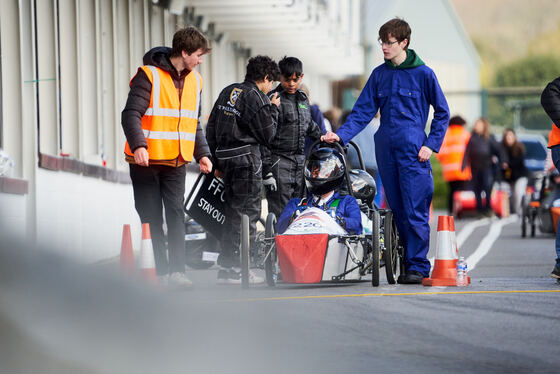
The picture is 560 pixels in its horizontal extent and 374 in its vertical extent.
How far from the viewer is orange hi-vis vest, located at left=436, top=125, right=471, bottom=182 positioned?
1017 inches

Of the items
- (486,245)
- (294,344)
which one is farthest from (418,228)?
(486,245)

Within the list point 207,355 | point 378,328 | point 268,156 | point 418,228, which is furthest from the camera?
point 268,156

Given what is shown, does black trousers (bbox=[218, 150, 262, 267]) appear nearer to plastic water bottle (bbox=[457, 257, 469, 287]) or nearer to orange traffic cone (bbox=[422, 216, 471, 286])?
orange traffic cone (bbox=[422, 216, 471, 286])

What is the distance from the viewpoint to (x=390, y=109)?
34.4ft

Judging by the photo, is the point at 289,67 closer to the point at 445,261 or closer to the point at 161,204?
the point at 161,204

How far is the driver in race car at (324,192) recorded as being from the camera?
1049 centimetres

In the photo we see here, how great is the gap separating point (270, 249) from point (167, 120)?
1.19 m

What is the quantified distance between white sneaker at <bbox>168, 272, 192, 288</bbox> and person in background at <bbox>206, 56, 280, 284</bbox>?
0.99 m

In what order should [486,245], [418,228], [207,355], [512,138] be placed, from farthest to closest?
1. [512,138]
2. [486,245]
3. [418,228]
4. [207,355]

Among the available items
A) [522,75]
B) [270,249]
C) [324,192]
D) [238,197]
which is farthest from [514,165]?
[522,75]

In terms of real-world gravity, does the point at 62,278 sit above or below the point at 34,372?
above

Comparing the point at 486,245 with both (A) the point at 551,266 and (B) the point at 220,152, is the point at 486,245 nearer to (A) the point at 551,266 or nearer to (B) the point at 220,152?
(A) the point at 551,266

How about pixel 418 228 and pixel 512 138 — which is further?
pixel 512 138

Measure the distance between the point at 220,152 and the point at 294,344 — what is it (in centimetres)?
448
